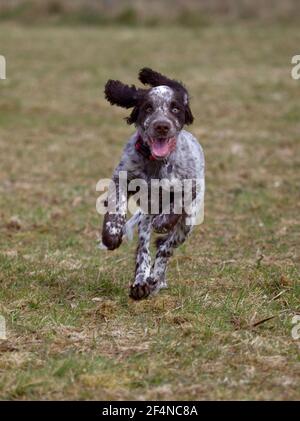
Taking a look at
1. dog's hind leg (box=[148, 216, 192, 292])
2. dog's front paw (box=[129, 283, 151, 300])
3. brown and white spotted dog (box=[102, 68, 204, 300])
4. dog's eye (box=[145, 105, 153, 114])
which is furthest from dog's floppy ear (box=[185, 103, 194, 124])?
dog's front paw (box=[129, 283, 151, 300])

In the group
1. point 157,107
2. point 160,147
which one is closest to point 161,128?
point 160,147

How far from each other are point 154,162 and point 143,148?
0.11m

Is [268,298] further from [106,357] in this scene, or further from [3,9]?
[3,9]

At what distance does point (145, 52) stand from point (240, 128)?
663 centimetres

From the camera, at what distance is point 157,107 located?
579 cm

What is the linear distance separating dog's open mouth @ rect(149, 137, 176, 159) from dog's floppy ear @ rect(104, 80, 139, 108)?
392mm

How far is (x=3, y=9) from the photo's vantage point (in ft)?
78.6

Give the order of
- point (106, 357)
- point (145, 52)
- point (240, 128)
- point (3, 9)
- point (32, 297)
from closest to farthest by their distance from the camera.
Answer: point (106, 357), point (32, 297), point (240, 128), point (145, 52), point (3, 9)

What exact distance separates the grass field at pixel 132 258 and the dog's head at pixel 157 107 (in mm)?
986

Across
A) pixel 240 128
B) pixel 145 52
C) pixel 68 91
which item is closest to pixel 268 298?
pixel 240 128

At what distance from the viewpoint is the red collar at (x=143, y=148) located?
5.82 m

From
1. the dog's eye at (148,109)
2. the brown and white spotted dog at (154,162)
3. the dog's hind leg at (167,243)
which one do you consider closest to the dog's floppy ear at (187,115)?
the brown and white spotted dog at (154,162)

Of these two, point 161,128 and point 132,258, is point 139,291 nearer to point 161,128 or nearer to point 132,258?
point 161,128

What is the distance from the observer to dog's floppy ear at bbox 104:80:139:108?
5.94 m
